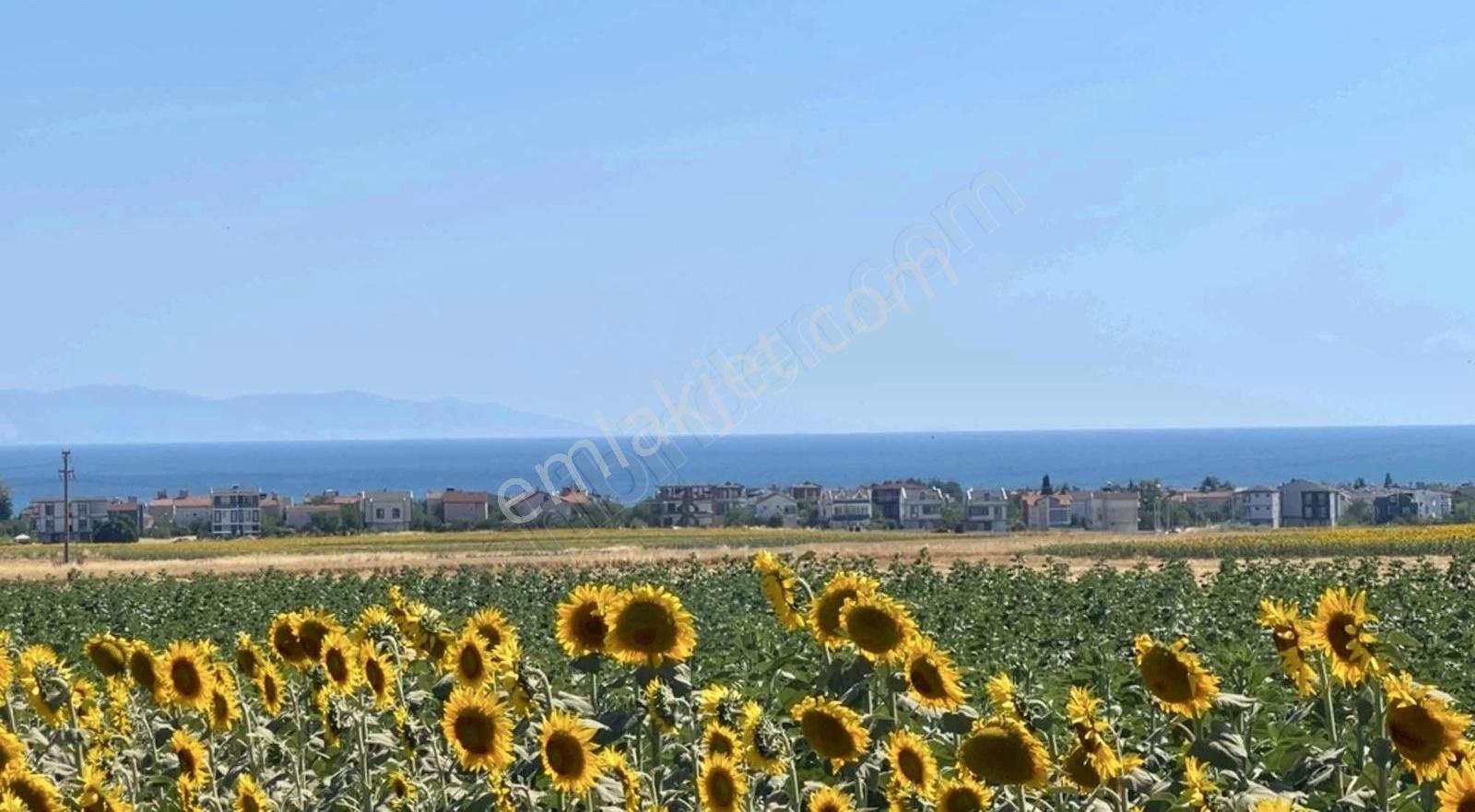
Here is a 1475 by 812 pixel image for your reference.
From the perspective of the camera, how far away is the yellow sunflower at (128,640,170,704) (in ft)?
20.0

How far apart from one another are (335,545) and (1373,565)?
62.2 m

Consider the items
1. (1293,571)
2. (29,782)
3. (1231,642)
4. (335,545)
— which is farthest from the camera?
(335,545)

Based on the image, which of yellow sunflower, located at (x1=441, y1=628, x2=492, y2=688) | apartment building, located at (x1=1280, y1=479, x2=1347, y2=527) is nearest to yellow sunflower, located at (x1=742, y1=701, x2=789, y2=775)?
yellow sunflower, located at (x1=441, y1=628, x2=492, y2=688)

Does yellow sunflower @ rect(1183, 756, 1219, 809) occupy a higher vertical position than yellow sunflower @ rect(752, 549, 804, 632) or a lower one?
lower

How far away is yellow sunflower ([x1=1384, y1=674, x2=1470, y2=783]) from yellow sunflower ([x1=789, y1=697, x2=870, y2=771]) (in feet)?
4.26

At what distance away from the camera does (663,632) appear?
4.88 m

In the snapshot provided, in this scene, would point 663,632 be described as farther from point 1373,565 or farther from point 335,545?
point 335,545

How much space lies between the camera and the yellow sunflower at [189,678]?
6.08 m

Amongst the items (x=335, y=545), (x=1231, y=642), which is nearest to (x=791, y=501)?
(x=335, y=545)

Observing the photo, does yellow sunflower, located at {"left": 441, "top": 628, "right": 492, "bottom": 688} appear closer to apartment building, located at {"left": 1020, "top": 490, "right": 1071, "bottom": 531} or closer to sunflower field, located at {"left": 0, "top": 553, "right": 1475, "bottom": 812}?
sunflower field, located at {"left": 0, "top": 553, "right": 1475, "bottom": 812}

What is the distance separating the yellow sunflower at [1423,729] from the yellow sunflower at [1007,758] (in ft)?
2.50

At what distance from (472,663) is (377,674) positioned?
0.46m

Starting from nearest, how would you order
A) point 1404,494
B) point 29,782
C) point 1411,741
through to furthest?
point 1411,741 → point 29,782 → point 1404,494

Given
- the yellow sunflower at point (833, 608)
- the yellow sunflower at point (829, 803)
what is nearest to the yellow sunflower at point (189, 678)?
the yellow sunflower at point (833, 608)
